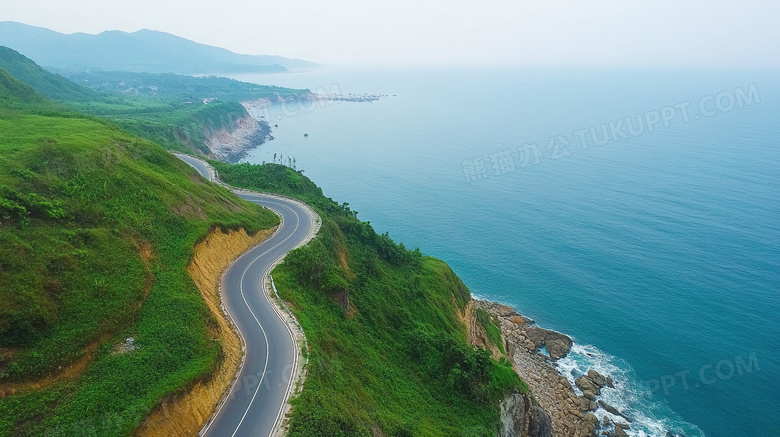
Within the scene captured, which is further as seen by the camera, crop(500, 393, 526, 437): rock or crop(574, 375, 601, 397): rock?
crop(574, 375, 601, 397): rock

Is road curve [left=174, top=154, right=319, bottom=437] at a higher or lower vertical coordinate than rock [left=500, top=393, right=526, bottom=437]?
higher

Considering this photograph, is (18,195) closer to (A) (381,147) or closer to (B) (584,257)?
(B) (584,257)

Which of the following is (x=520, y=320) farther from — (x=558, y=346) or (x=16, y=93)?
(x=16, y=93)

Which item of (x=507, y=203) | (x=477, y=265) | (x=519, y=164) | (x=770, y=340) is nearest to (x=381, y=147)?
(x=519, y=164)

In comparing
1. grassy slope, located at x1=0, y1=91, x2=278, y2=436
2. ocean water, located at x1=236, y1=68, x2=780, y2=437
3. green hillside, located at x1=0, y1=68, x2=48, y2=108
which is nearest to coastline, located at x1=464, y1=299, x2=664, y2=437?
ocean water, located at x1=236, y1=68, x2=780, y2=437

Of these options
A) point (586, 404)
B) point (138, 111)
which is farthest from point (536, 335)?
point (138, 111)

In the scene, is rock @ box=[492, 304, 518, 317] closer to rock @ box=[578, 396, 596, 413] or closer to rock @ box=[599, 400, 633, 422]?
rock @ box=[578, 396, 596, 413]
